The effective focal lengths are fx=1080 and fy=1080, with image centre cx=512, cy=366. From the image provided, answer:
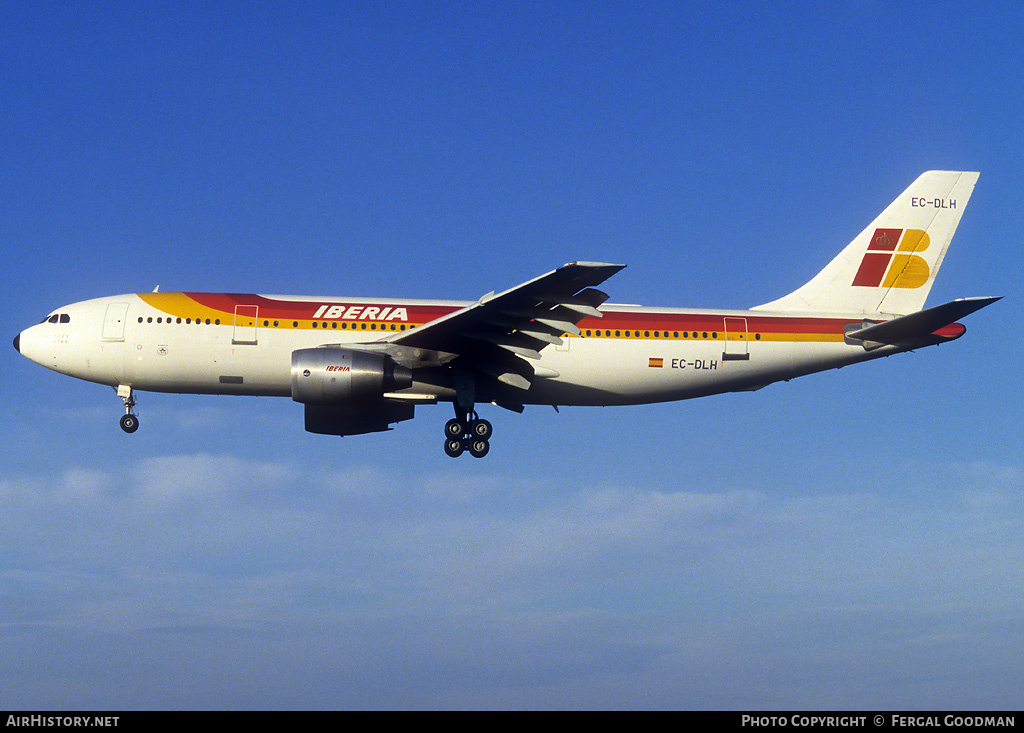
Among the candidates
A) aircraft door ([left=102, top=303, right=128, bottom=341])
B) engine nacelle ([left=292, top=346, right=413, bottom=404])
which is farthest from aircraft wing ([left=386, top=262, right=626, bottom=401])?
→ aircraft door ([left=102, top=303, right=128, bottom=341])

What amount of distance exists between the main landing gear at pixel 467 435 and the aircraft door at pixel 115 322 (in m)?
9.55

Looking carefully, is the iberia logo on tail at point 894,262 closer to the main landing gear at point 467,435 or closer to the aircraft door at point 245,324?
the main landing gear at point 467,435

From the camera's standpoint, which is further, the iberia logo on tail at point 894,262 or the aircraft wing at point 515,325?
the iberia logo on tail at point 894,262

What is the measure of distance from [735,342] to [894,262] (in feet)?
21.7

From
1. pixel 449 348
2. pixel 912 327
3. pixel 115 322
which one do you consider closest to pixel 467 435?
pixel 449 348

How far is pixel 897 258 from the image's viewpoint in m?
33.7

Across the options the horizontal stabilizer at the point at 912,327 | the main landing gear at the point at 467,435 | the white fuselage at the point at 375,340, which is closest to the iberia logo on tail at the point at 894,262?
the white fuselage at the point at 375,340

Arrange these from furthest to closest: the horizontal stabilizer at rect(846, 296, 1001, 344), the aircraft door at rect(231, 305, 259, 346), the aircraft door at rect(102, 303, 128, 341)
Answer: the aircraft door at rect(102, 303, 128, 341), the aircraft door at rect(231, 305, 259, 346), the horizontal stabilizer at rect(846, 296, 1001, 344)

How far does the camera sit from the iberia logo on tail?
109 ft

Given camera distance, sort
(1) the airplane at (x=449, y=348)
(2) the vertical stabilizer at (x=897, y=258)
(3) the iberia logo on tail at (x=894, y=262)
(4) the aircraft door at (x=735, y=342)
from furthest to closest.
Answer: (3) the iberia logo on tail at (x=894, y=262) → (2) the vertical stabilizer at (x=897, y=258) → (4) the aircraft door at (x=735, y=342) → (1) the airplane at (x=449, y=348)

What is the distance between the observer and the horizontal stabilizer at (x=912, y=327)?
2862cm

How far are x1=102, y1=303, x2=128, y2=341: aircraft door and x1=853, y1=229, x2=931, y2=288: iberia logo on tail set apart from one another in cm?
2166

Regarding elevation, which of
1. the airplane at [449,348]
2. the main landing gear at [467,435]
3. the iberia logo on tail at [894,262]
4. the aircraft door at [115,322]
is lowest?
the main landing gear at [467,435]

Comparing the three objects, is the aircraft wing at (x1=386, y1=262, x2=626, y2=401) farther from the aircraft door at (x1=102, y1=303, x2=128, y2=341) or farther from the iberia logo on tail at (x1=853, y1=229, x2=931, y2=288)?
the iberia logo on tail at (x1=853, y1=229, x2=931, y2=288)
